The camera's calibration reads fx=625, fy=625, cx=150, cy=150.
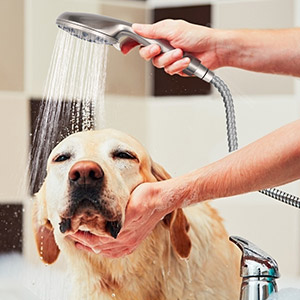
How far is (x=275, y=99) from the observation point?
128 centimetres

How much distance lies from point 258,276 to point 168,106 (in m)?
0.46

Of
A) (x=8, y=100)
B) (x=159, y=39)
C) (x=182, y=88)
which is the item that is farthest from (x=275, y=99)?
(x=8, y=100)

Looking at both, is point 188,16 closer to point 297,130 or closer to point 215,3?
point 215,3

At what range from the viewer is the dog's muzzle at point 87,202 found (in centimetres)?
101

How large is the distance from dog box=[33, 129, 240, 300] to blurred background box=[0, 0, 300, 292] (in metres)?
0.06

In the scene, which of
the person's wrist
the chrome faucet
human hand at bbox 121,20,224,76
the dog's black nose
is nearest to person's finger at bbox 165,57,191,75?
human hand at bbox 121,20,224,76

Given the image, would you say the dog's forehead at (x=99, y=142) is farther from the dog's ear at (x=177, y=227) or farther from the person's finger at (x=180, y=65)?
the person's finger at (x=180, y=65)

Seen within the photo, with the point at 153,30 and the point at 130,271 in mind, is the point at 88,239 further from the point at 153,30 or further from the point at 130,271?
the point at 153,30

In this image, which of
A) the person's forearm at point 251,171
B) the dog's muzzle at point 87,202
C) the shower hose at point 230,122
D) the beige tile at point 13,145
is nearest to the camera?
the person's forearm at point 251,171

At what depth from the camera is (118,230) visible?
103 cm

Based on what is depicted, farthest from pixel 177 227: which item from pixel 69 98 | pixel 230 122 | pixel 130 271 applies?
pixel 69 98

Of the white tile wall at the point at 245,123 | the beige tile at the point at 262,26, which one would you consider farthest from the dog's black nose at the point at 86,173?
A: the beige tile at the point at 262,26

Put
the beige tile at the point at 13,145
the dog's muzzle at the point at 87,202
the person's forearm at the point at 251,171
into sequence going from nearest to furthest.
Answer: the person's forearm at the point at 251,171
the dog's muzzle at the point at 87,202
the beige tile at the point at 13,145

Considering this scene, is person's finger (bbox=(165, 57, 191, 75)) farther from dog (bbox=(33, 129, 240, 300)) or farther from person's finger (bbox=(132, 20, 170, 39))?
dog (bbox=(33, 129, 240, 300))
